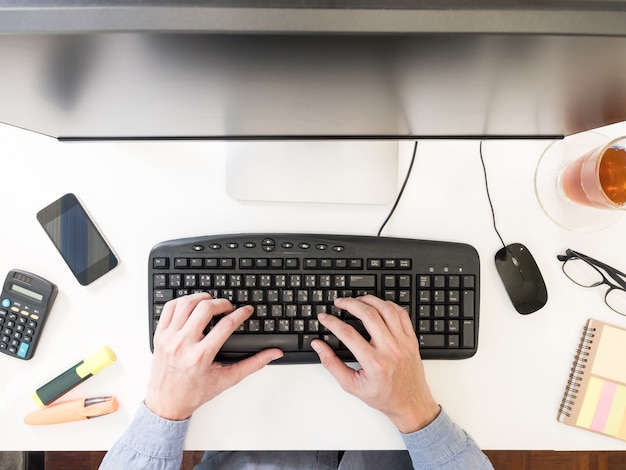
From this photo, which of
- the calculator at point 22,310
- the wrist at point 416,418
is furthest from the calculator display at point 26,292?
the wrist at point 416,418

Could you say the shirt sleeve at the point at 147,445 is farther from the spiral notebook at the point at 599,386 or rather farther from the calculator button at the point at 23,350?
the spiral notebook at the point at 599,386

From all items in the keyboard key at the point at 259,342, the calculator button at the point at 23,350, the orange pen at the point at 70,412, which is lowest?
the orange pen at the point at 70,412

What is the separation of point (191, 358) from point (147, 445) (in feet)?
0.45

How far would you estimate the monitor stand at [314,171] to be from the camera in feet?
2.06

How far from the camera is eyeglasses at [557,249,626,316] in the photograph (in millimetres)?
649

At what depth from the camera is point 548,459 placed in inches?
45.3

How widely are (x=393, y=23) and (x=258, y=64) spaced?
10cm

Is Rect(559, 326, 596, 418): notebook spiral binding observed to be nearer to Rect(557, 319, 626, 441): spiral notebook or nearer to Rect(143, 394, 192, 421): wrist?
Rect(557, 319, 626, 441): spiral notebook

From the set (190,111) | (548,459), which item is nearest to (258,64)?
(190,111)

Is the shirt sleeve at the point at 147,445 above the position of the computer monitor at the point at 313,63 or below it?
below

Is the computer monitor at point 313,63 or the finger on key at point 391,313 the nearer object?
the computer monitor at point 313,63

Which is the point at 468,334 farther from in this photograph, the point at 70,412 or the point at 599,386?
the point at 70,412

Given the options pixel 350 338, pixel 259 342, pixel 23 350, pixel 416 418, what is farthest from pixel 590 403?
pixel 23 350

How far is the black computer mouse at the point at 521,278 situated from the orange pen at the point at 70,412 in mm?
577
